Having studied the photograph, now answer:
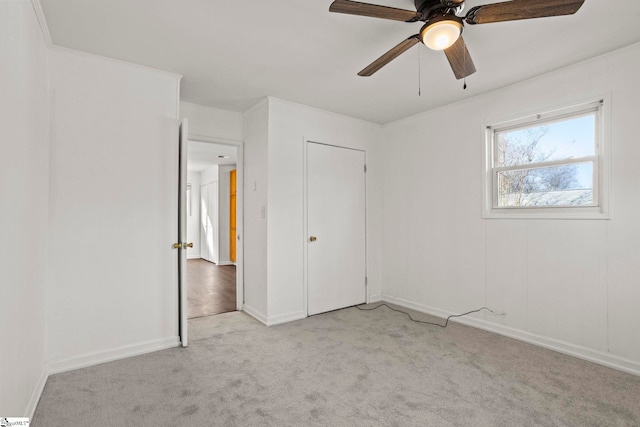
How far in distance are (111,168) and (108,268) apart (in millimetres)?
805

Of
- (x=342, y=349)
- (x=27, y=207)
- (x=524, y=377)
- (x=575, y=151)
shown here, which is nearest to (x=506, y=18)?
(x=575, y=151)

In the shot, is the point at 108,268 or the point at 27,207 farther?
the point at 108,268

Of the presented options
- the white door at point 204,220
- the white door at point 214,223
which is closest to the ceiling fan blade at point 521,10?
the white door at point 214,223

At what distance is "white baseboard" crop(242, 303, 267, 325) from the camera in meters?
3.56

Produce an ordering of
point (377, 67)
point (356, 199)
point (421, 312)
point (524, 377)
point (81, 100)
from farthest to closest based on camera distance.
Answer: point (356, 199)
point (421, 312)
point (81, 100)
point (524, 377)
point (377, 67)

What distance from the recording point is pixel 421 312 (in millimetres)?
3938

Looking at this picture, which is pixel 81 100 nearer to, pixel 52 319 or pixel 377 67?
pixel 52 319

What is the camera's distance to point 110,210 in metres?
2.65

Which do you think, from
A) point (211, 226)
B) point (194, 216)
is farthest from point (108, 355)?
point (194, 216)

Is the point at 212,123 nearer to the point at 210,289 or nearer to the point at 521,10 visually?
the point at 210,289

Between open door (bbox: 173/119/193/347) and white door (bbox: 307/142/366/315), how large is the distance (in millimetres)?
1396

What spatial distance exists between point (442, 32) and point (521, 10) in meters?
0.37

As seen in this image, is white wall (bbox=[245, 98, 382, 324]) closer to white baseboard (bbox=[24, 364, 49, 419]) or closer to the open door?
the open door

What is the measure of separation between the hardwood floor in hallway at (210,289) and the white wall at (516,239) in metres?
2.21
